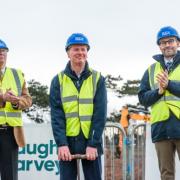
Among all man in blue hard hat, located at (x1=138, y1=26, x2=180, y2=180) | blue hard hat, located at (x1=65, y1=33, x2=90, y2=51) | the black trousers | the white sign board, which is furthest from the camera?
the white sign board

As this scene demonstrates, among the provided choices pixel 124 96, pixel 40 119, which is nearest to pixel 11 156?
pixel 40 119

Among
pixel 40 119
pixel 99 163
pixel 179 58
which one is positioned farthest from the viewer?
pixel 40 119

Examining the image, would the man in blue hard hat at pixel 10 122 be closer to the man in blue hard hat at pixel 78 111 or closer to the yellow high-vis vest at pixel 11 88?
the yellow high-vis vest at pixel 11 88

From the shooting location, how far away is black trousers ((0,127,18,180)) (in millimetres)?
6504

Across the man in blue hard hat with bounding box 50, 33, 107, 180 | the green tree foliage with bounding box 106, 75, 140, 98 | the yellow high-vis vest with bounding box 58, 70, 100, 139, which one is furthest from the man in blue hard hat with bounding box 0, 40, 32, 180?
the green tree foliage with bounding box 106, 75, 140, 98

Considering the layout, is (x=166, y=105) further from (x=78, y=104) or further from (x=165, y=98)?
(x=78, y=104)

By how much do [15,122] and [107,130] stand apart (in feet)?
7.64

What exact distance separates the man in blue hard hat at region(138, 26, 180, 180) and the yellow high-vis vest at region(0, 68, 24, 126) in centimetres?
153

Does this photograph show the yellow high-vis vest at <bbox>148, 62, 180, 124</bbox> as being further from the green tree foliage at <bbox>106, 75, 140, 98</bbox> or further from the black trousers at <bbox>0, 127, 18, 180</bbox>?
the green tree foliage at <bbox>106, 75, 140, 98</bbox>

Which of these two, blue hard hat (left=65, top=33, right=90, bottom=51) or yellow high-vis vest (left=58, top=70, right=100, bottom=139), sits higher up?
blue hard hat (left=65, top=33, right=90, bottom=51)

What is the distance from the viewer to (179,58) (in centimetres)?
653

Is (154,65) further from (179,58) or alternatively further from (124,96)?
(124,96)

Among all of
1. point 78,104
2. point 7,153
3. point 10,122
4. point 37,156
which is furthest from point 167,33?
point 37,156

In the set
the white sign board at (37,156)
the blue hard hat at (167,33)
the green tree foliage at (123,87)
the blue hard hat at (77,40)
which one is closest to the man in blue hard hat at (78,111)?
the blue hard hat at (77,40)
